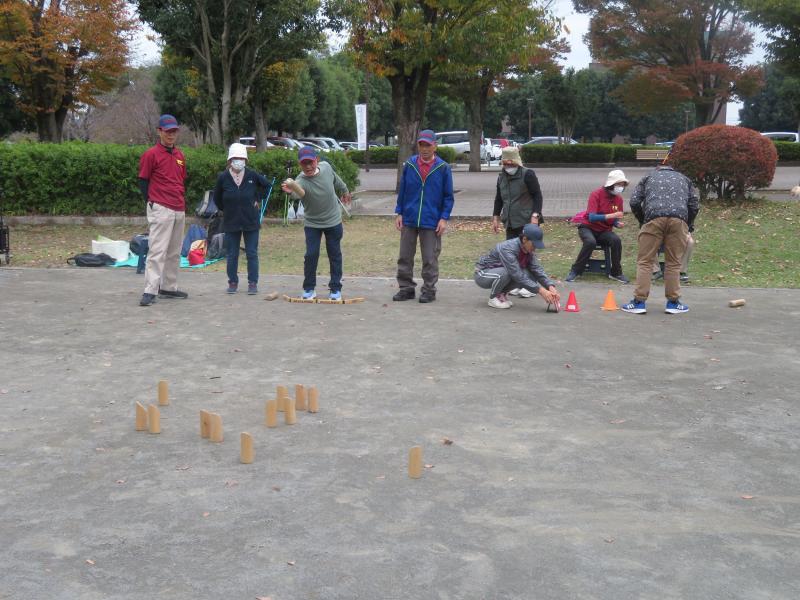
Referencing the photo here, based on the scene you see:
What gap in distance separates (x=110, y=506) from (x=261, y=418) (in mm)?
1602

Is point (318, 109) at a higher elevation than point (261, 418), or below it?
higher

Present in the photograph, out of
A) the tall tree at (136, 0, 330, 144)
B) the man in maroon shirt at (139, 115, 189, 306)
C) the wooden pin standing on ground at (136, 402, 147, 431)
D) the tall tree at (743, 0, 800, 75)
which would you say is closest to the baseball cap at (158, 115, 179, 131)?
the man in maroon shirt at (139, 115, 189, 306)

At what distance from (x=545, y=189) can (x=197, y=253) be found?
54.3ft

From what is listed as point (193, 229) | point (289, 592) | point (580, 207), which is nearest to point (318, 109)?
point (580, 207)

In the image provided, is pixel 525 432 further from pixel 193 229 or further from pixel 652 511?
pixel 193 229

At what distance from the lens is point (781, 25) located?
3083 cm

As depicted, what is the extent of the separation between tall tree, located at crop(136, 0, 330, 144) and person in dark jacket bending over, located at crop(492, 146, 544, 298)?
42.0ft

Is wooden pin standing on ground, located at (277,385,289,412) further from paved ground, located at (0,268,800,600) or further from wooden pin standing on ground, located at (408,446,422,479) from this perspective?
wooden pin standing on ground, located at (408,446,422,479)

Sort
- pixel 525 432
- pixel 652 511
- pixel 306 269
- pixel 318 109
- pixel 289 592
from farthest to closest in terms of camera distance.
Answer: pixel 318 109
pixel 306 269
pixel 525 432
pixel 652 511
pixel 289 592

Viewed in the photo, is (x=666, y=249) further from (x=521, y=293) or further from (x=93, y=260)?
(x=93, y=260)

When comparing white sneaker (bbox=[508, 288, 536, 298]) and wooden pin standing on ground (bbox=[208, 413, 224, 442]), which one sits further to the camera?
white sneaker (bbox=[508, 288, 536, 298])

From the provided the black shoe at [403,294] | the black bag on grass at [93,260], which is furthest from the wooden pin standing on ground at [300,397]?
the black bag on grass at [93,260]

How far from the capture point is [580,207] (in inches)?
821

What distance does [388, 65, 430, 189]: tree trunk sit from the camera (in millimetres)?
23062
